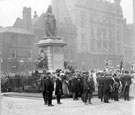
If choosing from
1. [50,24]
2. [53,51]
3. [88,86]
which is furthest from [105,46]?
[88,86]

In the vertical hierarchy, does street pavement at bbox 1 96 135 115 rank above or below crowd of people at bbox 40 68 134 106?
below

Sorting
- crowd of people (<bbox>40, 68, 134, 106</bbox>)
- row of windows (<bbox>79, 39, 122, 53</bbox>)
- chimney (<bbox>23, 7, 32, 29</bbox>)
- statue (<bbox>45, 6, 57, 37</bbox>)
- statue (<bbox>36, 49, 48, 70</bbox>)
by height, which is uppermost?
chimney (<bbox>23, 7, 32, 29</bbox>)

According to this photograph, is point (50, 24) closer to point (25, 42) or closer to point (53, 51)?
point (53, 51)

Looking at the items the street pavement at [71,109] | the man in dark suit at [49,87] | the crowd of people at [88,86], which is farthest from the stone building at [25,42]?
the street pavement at [71,109]

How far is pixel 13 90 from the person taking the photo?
19.4 meters

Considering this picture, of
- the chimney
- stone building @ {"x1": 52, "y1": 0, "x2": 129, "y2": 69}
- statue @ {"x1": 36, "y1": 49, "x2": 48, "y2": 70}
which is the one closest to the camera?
statue @ {"x1": 36, "y1": 49, "x2": 48, "y2": 70}

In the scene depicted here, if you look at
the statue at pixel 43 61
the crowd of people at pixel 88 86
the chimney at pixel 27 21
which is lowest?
the crowd of people at pixel 88 86

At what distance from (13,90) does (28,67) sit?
1031cm

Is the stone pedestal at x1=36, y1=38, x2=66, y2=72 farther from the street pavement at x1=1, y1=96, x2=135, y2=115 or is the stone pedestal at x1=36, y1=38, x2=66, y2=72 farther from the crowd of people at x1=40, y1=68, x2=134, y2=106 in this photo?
the street pavement at x1=1, y1=96, x2=135, y2=115

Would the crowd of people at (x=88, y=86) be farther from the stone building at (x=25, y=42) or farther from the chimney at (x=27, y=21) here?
the chimney at (x=27, y=21)

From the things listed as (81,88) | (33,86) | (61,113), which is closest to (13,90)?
(33,86)

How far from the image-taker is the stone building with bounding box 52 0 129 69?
22.2m

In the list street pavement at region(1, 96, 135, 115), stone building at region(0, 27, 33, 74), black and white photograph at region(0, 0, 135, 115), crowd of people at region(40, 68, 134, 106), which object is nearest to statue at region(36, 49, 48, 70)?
black and white photograph at region(0, 0, 135, 115)

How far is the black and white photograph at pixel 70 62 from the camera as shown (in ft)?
38.6
